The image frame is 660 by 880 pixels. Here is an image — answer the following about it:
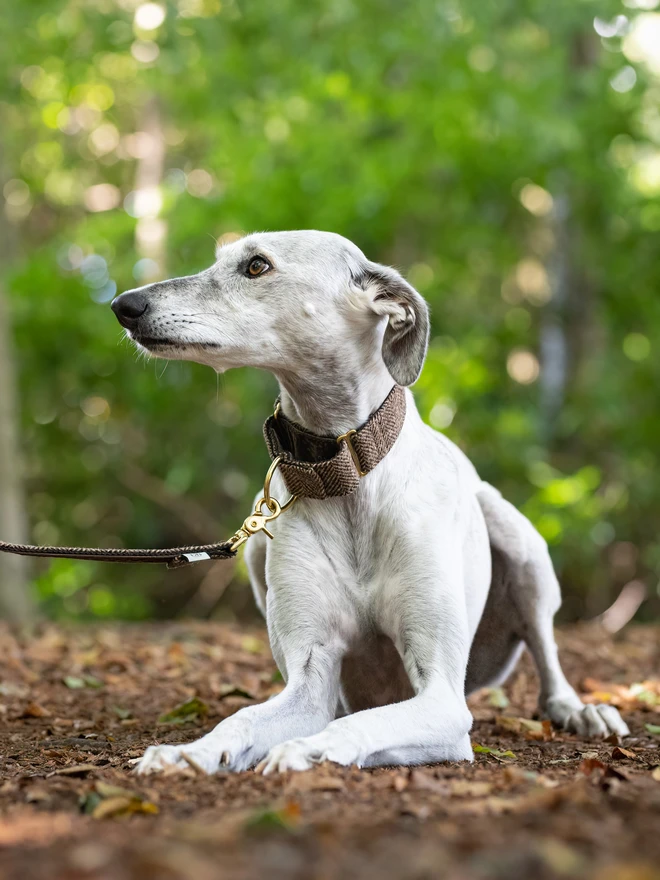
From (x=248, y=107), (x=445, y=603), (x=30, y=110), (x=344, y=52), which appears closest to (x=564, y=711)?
(x=445, y=603)

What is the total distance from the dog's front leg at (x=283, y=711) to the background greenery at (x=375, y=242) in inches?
210

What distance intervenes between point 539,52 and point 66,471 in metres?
7.08

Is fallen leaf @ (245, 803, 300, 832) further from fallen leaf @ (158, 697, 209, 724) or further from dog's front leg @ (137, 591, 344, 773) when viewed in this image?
fallen leaf @ (158, 697, 209, 724)

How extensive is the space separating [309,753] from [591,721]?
1824 mm

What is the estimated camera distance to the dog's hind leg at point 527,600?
4.63 m

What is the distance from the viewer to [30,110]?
1227 centimetres

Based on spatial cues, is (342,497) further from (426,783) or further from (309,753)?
(426,783)

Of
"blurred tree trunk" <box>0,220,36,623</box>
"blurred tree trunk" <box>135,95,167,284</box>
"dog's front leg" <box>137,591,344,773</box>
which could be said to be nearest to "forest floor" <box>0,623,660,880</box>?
"dog's front leg" <box>137,591,344,773</box>

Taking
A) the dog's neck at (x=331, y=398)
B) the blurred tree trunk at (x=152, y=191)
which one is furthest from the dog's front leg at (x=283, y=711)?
the blurred tree trunk at (x=152, y=191)

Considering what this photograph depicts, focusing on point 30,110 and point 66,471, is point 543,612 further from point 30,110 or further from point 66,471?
point 30,110

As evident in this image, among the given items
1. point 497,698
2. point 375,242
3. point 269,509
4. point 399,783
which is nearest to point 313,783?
point 399,783

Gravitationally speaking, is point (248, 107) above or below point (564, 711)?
above

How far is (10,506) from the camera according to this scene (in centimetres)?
914

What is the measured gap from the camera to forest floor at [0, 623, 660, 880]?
1.91m
